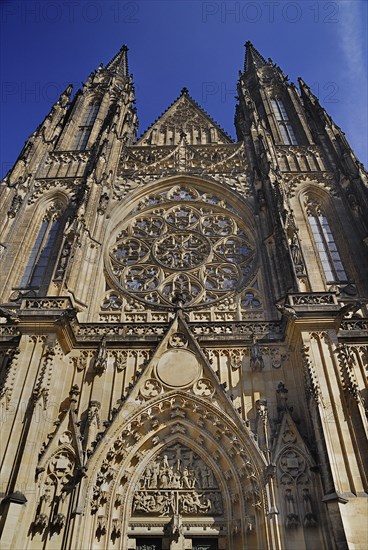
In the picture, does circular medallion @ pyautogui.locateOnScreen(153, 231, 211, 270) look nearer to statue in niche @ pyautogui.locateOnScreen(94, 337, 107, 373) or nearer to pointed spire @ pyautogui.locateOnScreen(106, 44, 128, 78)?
statue in niche @ pyautogui.locateOnScreen(94, 337, 107, 373)

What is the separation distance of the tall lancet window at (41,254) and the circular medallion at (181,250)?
3.54 metres

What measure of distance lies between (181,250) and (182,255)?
0.20 meters

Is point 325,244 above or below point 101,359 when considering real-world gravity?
above

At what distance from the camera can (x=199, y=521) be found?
9438mm

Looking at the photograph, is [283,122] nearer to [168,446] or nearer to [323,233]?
[323,233]

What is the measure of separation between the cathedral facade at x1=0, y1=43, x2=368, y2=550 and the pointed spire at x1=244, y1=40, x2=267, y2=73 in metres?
10.3

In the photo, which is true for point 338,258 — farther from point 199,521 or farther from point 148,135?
point 148,135

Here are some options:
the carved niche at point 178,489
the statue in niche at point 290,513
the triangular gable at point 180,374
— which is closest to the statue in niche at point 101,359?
the triangular gable at point 180,374

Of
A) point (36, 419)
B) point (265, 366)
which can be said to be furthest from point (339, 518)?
point (36, 419)

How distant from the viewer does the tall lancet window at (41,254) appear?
1434 cm

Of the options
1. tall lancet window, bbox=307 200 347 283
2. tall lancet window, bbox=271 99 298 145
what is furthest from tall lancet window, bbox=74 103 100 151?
tall lancet window, bbox=307 200 347 283

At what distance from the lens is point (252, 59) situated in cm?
2744

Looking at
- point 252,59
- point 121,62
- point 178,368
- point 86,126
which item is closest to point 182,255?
point 178,368

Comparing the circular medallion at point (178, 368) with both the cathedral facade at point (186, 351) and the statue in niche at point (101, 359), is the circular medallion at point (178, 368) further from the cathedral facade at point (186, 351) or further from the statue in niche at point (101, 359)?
the statue in niche at point (101, 359)
